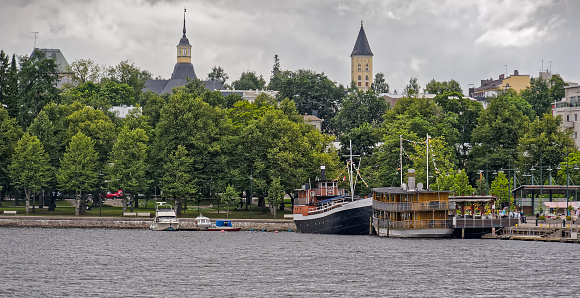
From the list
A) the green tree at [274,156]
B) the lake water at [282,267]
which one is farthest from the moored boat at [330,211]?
the green tree at [274,156]

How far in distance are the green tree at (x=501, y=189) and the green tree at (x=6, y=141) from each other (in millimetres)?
63070

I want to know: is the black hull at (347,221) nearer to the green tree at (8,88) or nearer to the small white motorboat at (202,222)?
the small white motorboat at (202,222)

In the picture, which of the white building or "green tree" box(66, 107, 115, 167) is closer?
"green tree" box(66, 107, 115, 167)

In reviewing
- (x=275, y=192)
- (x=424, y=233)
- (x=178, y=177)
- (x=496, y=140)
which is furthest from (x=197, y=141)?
A: (x=496, y=140)

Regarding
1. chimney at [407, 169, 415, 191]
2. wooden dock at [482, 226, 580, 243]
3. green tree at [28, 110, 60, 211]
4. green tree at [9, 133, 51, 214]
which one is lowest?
wooden dock at [482, 226, 580, 243]

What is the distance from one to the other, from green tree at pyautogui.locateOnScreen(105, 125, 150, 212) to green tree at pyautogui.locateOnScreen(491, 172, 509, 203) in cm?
4482

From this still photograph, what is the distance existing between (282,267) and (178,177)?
1986 inches

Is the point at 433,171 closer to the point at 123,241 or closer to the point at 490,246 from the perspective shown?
the point at 490,246

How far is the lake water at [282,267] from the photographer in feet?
211

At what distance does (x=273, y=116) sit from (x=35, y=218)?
33.5 meters

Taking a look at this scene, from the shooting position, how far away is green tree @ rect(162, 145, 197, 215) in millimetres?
124438

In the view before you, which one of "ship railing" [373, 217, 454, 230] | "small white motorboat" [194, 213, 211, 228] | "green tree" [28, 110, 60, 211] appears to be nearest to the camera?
"ship railing" [373, 217, 454, 230]

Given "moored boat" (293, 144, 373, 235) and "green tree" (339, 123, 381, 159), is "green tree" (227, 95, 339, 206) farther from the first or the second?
"green tree" (339, 123, 381, 159)

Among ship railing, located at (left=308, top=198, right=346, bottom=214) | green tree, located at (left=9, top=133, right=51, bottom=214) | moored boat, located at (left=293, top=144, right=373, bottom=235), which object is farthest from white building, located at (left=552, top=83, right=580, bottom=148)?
green tree, located at (left=9, top=133, right=51, bottom=214)
